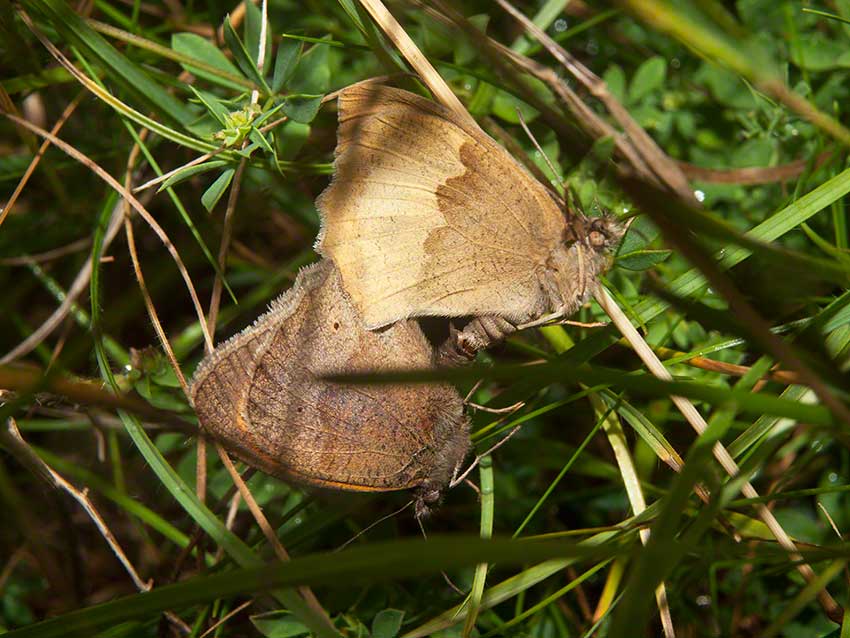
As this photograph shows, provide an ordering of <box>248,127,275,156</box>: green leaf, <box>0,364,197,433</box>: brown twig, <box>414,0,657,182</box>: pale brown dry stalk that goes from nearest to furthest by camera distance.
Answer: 1. <box>0,364,197,433</box>: brown twig
2. <box>414,0,657,182</box>: pale brown dry stalk
3. <box>248,127,275,156</box>: green leaf

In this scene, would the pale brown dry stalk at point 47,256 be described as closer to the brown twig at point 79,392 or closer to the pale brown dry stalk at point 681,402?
the brown twig at point 79,392

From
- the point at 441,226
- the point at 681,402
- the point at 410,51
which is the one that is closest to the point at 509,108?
the point at 410,51

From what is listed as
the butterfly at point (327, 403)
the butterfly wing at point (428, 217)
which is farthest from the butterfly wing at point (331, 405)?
the butterfly wing at point (428, 217)

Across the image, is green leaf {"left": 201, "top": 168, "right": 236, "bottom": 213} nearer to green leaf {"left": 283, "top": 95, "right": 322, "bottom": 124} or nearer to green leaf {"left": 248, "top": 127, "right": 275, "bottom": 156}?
green leaf {"left": 248, "top": 127, "right": 275, "bottom": 156}

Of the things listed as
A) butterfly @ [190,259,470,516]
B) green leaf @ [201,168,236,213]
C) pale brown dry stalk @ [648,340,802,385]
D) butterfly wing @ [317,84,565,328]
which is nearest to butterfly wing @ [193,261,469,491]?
butterfly @ [190,259,470,516]

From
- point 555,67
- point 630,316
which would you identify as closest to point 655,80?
point 555,67

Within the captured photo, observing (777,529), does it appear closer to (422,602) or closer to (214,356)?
(422,602)
